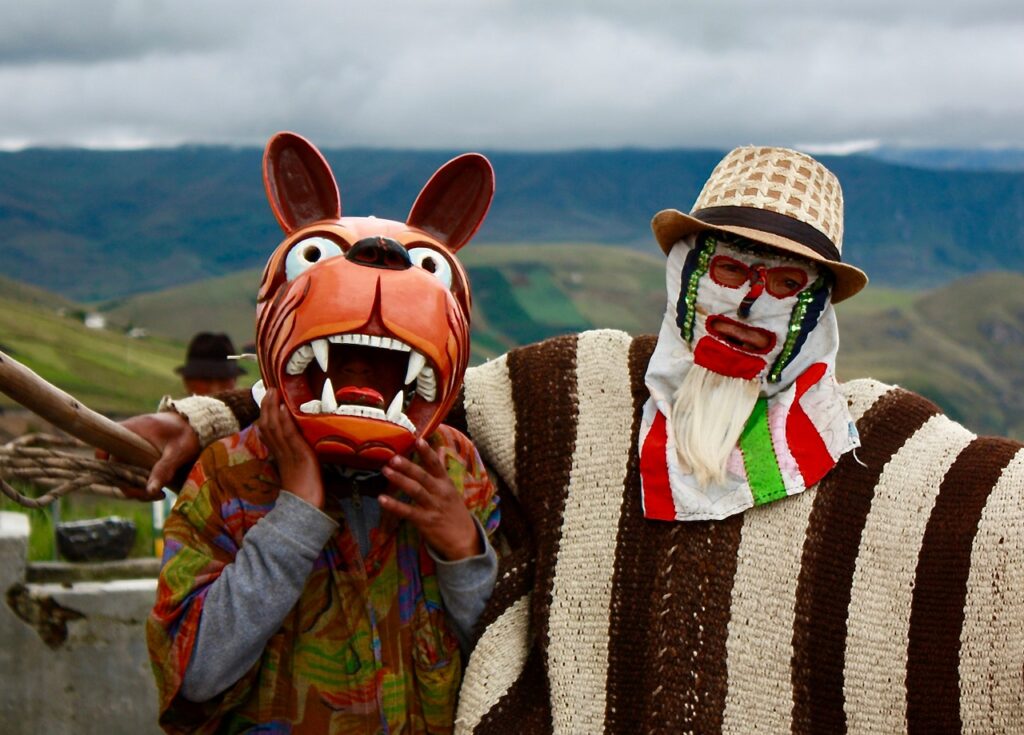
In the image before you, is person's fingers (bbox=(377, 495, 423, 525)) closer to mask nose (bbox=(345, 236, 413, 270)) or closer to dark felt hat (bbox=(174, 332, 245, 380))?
mask nose (bbox=(345, 236, 413, 270))

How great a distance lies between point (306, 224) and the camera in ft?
9.61

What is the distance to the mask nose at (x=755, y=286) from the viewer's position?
3.05 m

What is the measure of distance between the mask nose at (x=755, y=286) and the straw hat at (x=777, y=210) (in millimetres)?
63

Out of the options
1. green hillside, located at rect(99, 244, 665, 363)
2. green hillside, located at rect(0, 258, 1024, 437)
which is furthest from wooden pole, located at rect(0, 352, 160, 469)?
green hillside, located at rect(99, 244, 665, 363)

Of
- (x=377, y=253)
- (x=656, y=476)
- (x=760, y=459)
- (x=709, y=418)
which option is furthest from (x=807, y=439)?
(x=377, y=253)

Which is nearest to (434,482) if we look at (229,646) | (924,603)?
(229,646)

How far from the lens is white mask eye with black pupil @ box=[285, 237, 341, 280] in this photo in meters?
2.76

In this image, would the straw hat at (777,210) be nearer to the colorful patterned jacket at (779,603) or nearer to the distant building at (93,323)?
the colorful patterned jacket at (779,603)

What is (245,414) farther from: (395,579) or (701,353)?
(701,353)

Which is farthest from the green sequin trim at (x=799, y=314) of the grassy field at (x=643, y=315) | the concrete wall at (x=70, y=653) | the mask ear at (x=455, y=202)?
the grassy field at (x=643, y=315)

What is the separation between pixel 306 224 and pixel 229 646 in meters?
0.93

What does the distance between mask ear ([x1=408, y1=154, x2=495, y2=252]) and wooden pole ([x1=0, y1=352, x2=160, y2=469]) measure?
2.81ft

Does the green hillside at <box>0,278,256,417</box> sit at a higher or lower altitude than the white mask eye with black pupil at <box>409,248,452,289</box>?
lower

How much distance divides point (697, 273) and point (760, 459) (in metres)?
0.46
